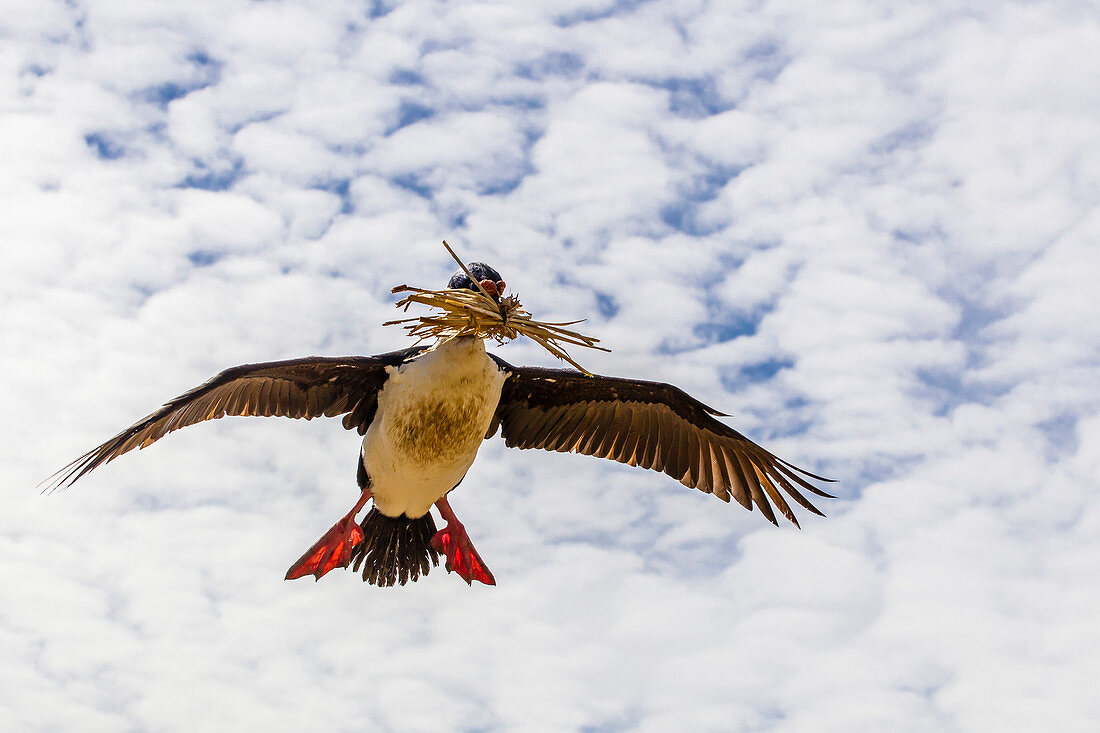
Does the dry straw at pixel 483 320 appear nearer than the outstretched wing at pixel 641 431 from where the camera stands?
Yes

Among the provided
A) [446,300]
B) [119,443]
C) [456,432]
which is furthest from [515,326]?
[119,443]

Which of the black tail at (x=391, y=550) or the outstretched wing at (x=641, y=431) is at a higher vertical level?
the outstretched wing at (x=641, y=431)

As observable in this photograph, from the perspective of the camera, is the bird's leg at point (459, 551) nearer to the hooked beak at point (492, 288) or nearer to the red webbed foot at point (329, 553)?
the red webbed foot at point (329, 553)

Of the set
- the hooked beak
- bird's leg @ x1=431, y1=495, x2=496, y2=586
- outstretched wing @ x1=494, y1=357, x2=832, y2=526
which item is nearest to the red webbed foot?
bird's leg @ x1=431, y1=495, x2=496, y2=586

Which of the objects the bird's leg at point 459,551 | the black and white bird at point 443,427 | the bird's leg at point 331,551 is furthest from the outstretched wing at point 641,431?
the bird's leg at point 331,551

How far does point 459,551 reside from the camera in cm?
935

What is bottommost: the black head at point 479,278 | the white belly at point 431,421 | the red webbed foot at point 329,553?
the red webbed foot at point 329,553

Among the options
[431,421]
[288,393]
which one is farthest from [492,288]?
[288,393]

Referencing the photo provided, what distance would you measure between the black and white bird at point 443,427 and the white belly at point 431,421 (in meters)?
0.01

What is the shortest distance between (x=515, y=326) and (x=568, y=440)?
11.2 ft

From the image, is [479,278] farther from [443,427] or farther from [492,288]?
[443,427]

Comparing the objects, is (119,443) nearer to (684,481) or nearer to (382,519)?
(382,519)

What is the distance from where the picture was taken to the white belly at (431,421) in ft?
27.0

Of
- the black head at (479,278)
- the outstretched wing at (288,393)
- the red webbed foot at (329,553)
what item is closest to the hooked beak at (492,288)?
the black head at (479,278)
